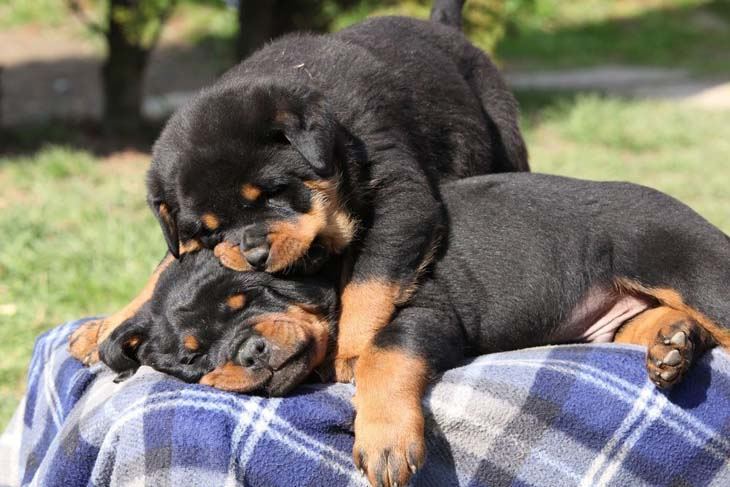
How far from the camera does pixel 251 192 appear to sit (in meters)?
2.93

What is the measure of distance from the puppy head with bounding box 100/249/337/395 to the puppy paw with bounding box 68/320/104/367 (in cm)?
32

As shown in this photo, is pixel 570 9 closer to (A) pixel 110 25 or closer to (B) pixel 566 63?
(B) pixel 566 63

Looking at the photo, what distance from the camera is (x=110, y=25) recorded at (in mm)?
8422

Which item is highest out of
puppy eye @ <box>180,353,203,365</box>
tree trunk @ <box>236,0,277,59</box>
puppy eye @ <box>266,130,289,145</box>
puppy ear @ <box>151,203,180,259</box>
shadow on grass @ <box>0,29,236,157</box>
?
puppy eye @ <box>266,130,289,145</box>

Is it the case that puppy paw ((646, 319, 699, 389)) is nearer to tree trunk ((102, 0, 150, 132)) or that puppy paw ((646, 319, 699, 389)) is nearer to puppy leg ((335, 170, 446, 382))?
puppy leg ((335, 170, 446, 382))

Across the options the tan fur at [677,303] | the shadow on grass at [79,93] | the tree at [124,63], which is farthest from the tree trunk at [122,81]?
the tan fur at [677,303]

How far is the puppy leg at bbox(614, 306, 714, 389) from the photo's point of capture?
2729 mm

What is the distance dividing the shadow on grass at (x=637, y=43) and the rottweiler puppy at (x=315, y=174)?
12314mm

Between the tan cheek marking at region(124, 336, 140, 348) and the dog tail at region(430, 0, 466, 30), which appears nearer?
the tan cheek marking at region(124, 336, 140, 348)

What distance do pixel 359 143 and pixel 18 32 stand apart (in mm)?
14874

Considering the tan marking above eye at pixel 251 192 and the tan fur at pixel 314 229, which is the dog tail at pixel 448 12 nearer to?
the tan fur at pixel 314 229

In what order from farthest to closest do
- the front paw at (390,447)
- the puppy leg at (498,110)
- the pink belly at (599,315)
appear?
the puppy leg at (498,110) < the pink belly at (599,315) < the front paw at (390,447)

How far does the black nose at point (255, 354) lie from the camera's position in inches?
108

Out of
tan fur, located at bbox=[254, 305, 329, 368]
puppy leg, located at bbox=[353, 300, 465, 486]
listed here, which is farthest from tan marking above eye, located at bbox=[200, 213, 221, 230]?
puppy leg, located at bbox=[353, 300, 465, 486]
